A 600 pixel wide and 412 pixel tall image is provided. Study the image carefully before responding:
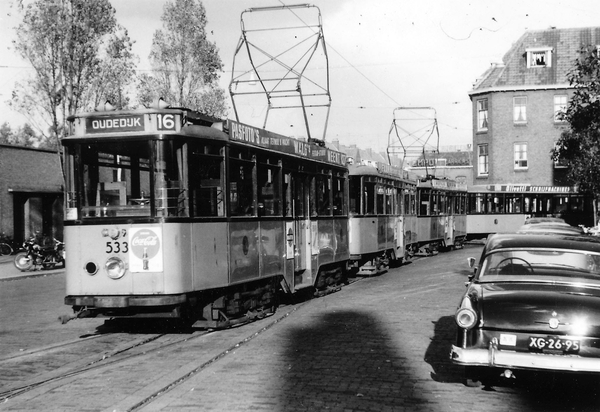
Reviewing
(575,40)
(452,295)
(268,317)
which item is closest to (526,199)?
(575,40)

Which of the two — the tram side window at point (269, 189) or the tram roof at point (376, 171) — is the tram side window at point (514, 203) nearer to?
the tram roof at point (376, 171)

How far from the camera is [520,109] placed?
1991 inches

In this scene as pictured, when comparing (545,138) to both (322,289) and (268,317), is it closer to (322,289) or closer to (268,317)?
(322,289)

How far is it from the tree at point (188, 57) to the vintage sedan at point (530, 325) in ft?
92.7

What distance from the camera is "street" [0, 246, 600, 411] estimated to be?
21.6ft

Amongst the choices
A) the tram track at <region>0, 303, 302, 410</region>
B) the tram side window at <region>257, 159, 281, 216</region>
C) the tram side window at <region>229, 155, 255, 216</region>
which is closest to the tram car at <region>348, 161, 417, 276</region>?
the tram side window at <region>257, 159, 281, 216</region>

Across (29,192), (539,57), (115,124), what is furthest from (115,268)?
(539,57)

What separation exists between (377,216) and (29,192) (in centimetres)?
1773

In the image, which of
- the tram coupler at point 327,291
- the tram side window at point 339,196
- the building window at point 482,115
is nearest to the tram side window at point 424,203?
the tram side window at point 339,196

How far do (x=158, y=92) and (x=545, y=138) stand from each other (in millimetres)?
28749

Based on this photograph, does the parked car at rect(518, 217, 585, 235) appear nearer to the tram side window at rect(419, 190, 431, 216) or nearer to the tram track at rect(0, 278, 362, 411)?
the tram side window at rect(419, 190, 431, 216)

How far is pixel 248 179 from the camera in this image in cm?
1169

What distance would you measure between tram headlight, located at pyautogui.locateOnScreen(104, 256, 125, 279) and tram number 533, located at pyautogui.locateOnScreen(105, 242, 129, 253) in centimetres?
10

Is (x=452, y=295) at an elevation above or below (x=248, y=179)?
below
